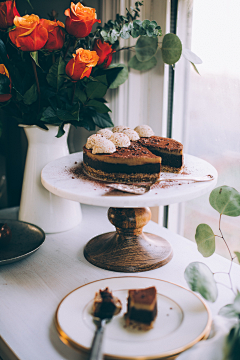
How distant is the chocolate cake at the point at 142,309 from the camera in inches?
21.9

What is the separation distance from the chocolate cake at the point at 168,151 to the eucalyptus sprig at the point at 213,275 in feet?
0.62

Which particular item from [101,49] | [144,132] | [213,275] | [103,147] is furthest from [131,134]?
[213,275]

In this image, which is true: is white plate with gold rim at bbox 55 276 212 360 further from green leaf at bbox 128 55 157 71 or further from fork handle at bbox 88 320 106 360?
green leaf at bbox 128 55 157 71

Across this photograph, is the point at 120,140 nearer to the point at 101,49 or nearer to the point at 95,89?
the point at 95,89

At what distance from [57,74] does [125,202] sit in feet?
1.54

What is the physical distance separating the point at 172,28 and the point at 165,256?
814 mm

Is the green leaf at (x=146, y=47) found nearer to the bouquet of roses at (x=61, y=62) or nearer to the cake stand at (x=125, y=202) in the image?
the bouquet of roses at (x=61, y=62)

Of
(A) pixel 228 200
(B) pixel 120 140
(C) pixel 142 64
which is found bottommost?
(A) pixel 228 200

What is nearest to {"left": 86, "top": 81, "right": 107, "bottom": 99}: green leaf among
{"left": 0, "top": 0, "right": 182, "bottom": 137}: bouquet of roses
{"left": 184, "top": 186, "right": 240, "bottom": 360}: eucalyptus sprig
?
{"left": 0, "top": 0, "right": 182, "bottom": 137}: bouquet of roses

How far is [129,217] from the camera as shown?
0.83 m

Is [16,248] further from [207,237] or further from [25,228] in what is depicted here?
[207,237]

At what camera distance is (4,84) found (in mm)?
838

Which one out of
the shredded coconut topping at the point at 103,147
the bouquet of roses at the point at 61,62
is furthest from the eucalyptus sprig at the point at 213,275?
the bouquet of roses at the point at 61,62

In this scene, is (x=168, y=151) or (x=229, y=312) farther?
(x=168, y=151)
